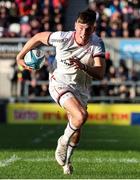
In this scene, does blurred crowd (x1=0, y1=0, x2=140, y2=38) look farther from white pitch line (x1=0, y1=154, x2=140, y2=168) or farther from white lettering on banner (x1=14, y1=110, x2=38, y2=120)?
white pitch line (x1=0, y1=154, x2=140, y2=168)

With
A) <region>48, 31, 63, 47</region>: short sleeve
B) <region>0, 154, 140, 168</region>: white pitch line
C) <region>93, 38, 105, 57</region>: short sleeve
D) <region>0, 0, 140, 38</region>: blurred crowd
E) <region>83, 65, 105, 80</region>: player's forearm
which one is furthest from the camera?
<region>0, 0, 140, 38</region>: blurred crowd

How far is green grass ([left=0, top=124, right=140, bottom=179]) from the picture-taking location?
944 cm

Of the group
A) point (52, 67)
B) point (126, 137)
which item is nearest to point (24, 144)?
point (126, 137)

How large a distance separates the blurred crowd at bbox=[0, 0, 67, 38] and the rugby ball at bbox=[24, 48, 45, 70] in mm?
17173

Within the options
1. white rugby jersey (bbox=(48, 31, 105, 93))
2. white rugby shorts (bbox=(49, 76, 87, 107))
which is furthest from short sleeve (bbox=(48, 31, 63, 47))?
white rugby shorts (bbox=(49, 76, 87, 107))

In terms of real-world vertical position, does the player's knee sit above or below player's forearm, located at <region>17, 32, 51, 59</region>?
below

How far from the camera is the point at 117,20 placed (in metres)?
27.1

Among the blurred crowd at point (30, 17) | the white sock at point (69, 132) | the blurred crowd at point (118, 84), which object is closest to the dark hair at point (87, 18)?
the white sock at point (69, 132)

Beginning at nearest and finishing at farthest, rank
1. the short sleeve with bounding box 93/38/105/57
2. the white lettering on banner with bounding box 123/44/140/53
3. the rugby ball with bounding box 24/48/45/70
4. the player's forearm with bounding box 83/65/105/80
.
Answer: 1. the player's forearm with bounding box 83/65/105/80
2. the short sleeve with bounding box 93/38/105/57
3. the rugby ball with bounding box 24/48/45/70
4. the white lettering on banner with bounding box 123/44/140/53

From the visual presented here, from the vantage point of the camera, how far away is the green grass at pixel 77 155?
9.44m

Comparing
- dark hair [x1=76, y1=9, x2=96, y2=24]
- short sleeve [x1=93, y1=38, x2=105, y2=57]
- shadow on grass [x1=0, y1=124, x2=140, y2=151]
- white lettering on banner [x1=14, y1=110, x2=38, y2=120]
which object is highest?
dark hair [x1=76, y1=9, x2=96, y2=24]

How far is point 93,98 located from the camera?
25250 mm

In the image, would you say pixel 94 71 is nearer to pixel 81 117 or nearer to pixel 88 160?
pixel 81 117

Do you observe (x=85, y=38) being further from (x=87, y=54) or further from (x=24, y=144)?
(x=24, y=144)
